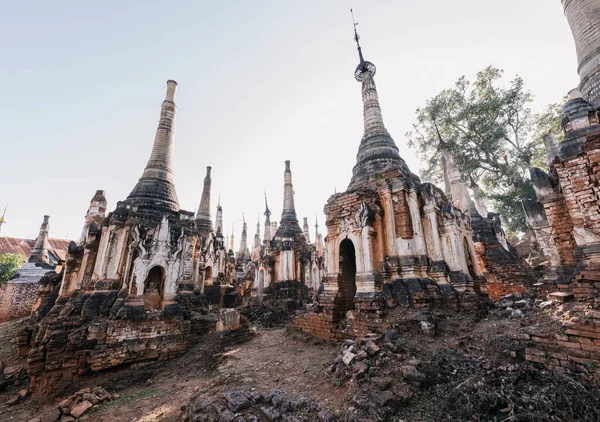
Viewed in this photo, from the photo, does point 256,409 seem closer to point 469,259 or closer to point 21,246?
point 469,259

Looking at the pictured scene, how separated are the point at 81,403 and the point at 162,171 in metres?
8.80

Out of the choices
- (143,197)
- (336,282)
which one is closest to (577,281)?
(336,282)

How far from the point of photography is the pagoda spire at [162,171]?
1096 cm

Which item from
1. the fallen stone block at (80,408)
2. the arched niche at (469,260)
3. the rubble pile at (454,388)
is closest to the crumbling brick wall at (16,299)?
the fallen stone block at (80,408)

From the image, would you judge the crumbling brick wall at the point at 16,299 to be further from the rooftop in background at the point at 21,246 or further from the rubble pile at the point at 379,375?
the rubble pile at the point at 379,375

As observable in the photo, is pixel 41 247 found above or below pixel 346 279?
above

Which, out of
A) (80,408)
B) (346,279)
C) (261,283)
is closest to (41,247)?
(261,283)

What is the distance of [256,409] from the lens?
406cm

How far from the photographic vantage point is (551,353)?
12.3 feet

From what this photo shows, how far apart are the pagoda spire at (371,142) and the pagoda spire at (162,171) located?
7.68 m

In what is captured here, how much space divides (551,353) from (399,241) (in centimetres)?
449

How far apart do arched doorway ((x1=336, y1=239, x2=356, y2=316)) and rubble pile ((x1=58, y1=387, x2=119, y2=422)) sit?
5.90 meters

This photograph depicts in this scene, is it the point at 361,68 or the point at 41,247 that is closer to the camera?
the point at 361,68

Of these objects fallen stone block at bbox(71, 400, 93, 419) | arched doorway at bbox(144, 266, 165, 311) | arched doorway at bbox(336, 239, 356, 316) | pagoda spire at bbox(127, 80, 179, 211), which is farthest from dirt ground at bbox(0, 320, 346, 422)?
pagoda spire at bbox(127, 80, 179, 211)
